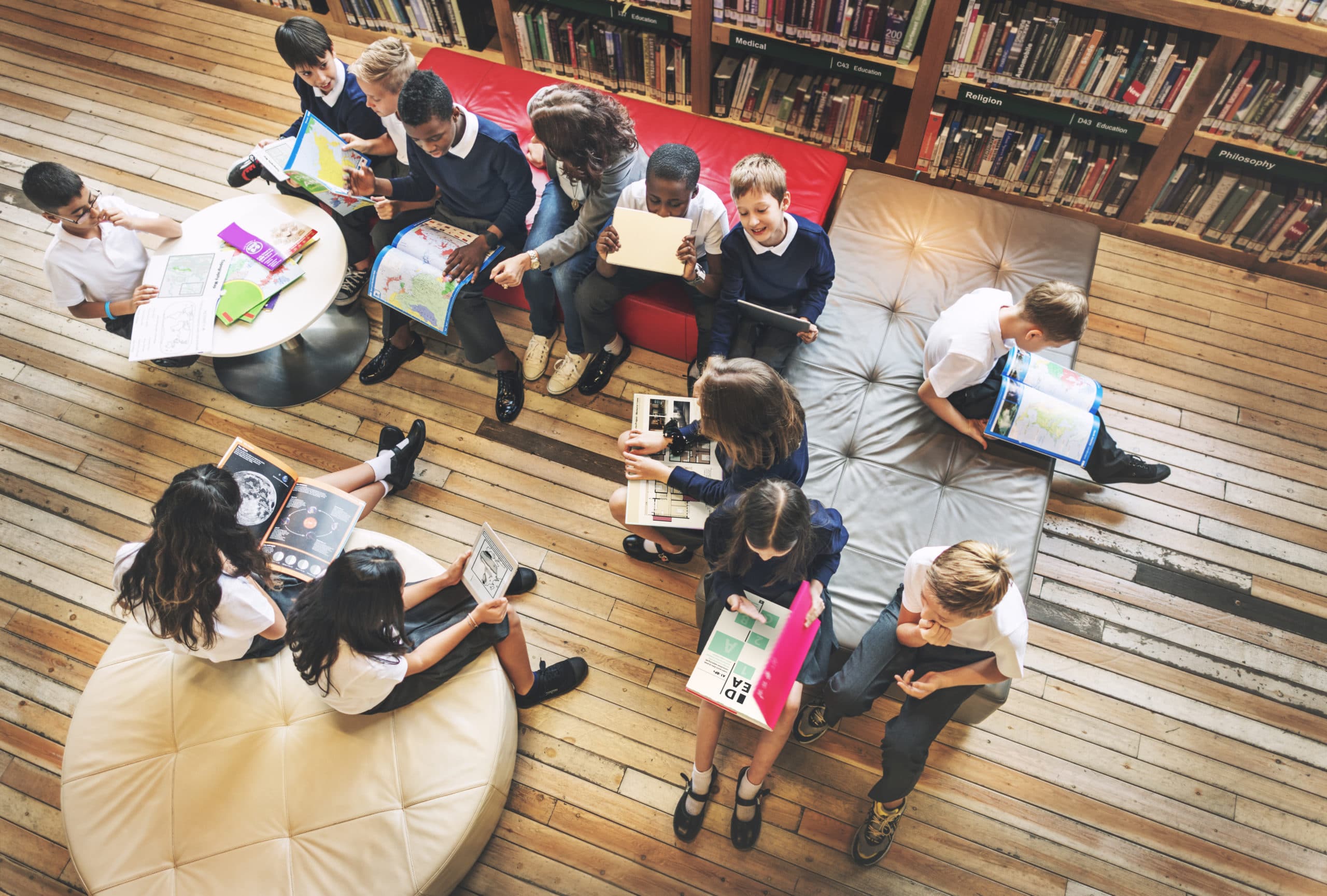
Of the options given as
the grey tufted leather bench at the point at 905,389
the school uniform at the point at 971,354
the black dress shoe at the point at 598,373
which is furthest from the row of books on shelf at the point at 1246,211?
the black dress shoe at the point at 598,373

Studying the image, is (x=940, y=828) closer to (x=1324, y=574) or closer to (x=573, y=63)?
(x=1324, y=574)

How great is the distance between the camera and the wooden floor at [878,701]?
Result: 8.05 ft

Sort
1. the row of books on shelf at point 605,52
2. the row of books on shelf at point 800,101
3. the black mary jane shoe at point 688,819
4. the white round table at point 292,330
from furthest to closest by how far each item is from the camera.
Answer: the row of books on shelf at point 605,52, the row of books on shelf at point 800,101, the white round table at point 292,330, the black mary jane shoe at point 688,819

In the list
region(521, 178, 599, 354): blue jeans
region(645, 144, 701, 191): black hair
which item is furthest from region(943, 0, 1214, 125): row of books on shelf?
region(521, 178, 599, 354): blue jeans

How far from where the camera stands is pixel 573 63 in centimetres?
389

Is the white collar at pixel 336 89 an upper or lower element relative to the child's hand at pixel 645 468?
upper

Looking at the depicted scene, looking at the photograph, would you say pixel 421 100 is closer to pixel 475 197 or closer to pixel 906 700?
pixel 475 197

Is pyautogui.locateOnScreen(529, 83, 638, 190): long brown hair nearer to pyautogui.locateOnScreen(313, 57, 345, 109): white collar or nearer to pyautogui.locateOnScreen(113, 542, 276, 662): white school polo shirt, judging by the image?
pyautogui.locateOnScreen(313, 57, 345, 109): white collar

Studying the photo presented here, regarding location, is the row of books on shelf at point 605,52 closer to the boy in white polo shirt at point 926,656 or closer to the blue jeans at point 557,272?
the blue jeans at point 557,272

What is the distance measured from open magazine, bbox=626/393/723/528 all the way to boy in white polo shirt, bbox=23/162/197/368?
1.66 metres

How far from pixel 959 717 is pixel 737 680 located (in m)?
0.85

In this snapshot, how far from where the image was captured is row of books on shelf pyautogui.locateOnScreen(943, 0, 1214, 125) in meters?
2.95

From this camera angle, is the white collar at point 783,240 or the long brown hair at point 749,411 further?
the white collar at point 783,240

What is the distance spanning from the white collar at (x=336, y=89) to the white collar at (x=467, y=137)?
1.98 ft
